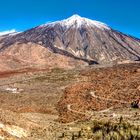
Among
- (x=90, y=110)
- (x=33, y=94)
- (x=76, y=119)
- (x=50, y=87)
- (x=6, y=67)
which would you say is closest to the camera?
(x=76, y=119)

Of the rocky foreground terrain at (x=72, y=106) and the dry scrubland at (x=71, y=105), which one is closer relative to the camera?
the rocky foreground terrain at (x=72, y=106)

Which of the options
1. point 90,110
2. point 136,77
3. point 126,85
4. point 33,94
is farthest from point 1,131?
point 136,77

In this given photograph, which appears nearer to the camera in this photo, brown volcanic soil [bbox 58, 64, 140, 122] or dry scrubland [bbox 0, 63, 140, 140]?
dry scrubland [bbox 0, 63, 140, 140]

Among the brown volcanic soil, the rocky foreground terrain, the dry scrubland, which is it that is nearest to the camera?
the rocky foreground terrain

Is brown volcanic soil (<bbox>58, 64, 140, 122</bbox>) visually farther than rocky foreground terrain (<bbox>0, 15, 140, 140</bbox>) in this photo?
Yes

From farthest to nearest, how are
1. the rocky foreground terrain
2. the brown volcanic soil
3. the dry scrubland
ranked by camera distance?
1. the brown volcanic soil
2. the dry scrubland
3. the rocky foreground terrain

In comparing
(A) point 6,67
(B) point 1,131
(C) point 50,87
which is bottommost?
(B) point 1,131

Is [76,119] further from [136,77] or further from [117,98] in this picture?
[136,77]
